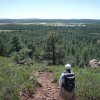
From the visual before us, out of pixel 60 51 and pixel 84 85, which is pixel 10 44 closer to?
pixel 60 51

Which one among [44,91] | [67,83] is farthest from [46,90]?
[67,83]

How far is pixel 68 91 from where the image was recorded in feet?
27.6

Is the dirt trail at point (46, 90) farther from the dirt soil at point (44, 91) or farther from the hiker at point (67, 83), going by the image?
the hiker at point (67, 83)

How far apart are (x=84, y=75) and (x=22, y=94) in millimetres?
3776

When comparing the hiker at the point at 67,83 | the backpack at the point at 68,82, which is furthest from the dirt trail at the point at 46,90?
the backpack at the point at 68,82

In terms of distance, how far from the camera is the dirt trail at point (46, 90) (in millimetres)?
10094

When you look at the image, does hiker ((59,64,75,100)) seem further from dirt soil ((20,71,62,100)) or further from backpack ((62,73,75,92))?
dirt soil ((20,71,62,100))

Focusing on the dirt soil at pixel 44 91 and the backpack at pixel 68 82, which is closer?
the backpack at pixel 68 82

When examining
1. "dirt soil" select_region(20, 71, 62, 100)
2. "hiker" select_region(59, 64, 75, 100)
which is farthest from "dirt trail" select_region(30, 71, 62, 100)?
"hiker" select_region(59, 64, 75, 100)

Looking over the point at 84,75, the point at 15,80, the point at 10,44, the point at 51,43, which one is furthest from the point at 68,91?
the point at 10,44

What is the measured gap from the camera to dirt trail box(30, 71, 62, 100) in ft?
33.1

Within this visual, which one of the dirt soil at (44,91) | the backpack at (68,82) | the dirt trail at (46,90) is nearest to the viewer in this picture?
the backpack at (68,82)

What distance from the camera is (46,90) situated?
1093 centimetres

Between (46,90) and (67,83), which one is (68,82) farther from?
(46,90)
